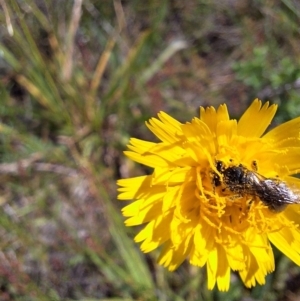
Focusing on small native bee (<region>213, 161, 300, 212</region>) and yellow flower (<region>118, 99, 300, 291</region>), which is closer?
small native bee (<region>213, 161, 300, 212</region>)

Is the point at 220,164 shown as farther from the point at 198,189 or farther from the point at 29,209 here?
the point at 29,209

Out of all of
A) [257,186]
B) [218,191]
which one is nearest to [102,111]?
[218,191]

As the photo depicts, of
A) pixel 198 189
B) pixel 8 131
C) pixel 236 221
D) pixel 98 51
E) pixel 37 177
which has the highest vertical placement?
pixel 98 51

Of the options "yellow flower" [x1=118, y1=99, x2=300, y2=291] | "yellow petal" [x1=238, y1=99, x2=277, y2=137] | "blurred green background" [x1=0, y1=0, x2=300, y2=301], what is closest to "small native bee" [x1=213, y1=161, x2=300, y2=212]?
"yellow flower" [x1=118, y1=99, x2=300, y2=291]

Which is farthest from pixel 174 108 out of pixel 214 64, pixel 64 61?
pixel 64 61

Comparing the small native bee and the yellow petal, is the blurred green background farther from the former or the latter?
the small native bee

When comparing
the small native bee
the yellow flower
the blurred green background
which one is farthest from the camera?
the blurred green background
